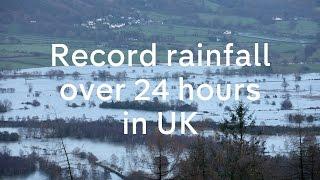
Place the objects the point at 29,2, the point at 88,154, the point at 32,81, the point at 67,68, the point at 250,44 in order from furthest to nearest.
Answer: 1. the point at 29,2
2. the point at 250,44
3. the point at 67,68
4. the point at 32,81
5. the point at 88,154

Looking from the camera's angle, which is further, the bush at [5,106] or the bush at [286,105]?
the bush at [286,105]

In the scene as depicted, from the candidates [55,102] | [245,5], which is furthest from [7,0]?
[55,102]

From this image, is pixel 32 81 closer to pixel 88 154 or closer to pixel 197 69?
pixel 197 69

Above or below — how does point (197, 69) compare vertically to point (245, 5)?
below

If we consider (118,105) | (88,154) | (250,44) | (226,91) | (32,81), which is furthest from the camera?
(250,44)

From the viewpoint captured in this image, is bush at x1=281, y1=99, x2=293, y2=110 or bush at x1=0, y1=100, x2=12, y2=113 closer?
bush at x1=0, y1=100, x2=12, y2=113

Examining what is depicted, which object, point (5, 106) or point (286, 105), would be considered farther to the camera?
point (286, 105)

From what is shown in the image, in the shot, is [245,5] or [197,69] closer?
[197,69]

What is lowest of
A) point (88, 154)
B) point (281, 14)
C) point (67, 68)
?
point (88, 154)

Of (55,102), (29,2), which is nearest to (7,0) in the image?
(29,2)

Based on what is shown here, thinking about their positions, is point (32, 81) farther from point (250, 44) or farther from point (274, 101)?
point (250, 44)
